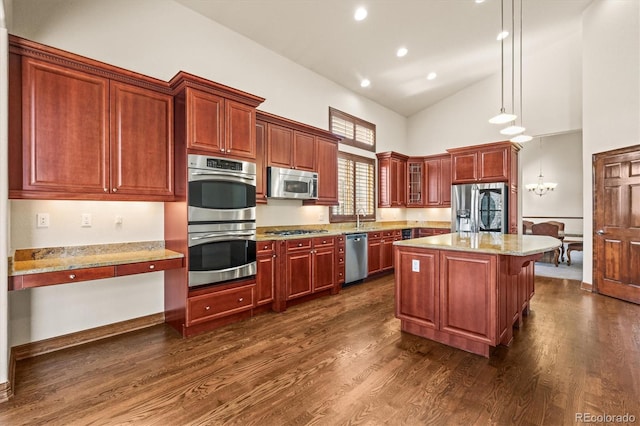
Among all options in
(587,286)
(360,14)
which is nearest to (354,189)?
(360,14)

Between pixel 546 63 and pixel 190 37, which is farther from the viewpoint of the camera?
pixel 546 63

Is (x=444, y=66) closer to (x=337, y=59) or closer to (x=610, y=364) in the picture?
(x=337, y=59)

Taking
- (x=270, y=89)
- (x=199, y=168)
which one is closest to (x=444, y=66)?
(x=270, y=89)

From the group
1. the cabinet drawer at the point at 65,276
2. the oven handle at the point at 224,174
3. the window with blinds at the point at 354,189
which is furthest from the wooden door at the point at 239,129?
the window with blinds at the point at 354,189

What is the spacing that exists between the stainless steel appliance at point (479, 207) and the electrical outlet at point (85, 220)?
235 inches

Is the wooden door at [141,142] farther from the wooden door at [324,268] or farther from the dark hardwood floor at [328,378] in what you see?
the wooden door at [324,268]

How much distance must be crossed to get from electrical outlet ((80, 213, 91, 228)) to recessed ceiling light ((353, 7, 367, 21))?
3.91 meters

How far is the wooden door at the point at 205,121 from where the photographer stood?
116 inches

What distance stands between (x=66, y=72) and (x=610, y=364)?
5054 millimetres

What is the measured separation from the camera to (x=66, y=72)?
2.49 meters

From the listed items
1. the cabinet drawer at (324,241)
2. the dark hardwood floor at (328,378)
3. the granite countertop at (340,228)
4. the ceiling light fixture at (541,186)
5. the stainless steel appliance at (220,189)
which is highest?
the ceiling light fixture at (541,186)

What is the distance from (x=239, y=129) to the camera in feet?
10.9

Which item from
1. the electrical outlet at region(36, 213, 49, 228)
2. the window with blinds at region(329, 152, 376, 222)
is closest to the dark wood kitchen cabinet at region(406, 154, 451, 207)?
the window with blinds at region(329, 152, 376, 222)

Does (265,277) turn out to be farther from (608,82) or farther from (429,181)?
(608,82)
